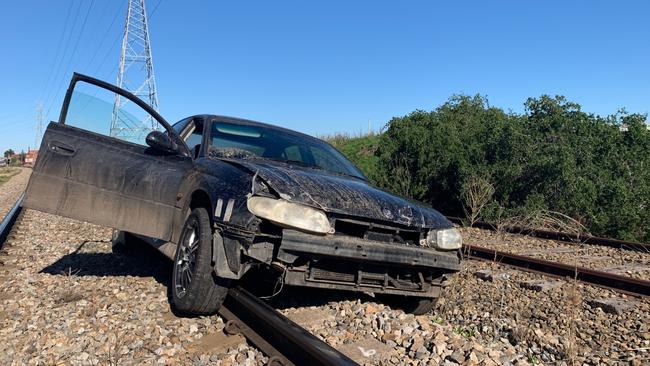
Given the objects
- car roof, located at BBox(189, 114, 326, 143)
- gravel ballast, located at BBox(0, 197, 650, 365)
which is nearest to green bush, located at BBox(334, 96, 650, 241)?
gravel ballast, located at BBox(0, 197, 650, 365)

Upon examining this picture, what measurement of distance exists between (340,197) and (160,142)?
1.90 metres

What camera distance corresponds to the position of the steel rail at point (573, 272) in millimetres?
6574

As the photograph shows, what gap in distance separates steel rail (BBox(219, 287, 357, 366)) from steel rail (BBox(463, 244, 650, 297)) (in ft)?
13.1

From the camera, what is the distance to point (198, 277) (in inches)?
152

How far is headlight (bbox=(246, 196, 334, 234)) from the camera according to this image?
11.6ft

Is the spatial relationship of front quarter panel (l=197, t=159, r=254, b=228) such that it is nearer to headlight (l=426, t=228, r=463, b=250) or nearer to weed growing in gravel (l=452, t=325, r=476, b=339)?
headlight (l=426, t=228, r=463, b=250)

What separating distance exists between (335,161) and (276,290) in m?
1.96

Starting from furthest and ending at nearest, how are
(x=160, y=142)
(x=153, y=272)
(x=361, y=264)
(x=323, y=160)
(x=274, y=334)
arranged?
(x=153, y=272)
(x=323, y=160)
(x=160, y=142)
(x=361, y=264)
(x=274, y=334)

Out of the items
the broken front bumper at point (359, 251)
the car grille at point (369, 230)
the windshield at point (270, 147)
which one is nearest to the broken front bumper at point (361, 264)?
the broken front bumper at point (359, 251)

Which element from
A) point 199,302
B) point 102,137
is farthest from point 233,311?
point 102,137

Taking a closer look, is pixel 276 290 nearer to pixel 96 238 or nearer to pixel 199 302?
pixel 199 302

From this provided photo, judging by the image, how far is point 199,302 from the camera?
3912 mm

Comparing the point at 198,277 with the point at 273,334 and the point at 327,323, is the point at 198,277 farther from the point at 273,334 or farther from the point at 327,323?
the point at 327,323

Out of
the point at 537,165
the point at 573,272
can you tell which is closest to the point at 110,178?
the point at 573,272
